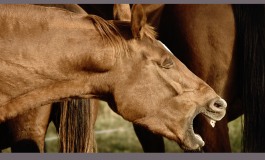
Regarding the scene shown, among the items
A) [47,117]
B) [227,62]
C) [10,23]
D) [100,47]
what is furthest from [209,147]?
[10,23]

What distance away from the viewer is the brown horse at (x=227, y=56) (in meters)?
4.65

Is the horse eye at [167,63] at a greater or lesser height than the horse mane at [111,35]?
lesser

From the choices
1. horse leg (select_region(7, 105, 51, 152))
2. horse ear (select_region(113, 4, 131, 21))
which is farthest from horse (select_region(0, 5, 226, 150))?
horse leg (select_region(7, 105, 51, 152))

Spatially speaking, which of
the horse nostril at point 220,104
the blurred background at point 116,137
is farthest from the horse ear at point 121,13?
the blurred background at point 116,137

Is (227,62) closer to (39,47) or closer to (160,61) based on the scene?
(160,61)

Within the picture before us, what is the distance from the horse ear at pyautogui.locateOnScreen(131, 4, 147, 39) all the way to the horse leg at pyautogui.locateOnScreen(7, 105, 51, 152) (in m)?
1.12

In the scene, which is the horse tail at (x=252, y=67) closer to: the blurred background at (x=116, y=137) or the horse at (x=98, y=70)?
the horse at (x=98, y=70)

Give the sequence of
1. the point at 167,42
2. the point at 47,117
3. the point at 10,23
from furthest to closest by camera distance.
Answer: the point at 167,42 < the point at 47,117 < the point at 10,23

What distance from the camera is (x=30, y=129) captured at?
458 cm

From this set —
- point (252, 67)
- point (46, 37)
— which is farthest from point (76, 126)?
point (252, 67)

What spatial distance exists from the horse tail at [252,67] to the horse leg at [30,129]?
1.30m

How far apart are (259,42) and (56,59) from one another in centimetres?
157

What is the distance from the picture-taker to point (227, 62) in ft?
15.3

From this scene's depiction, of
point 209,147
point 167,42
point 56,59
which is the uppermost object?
point 56,59
